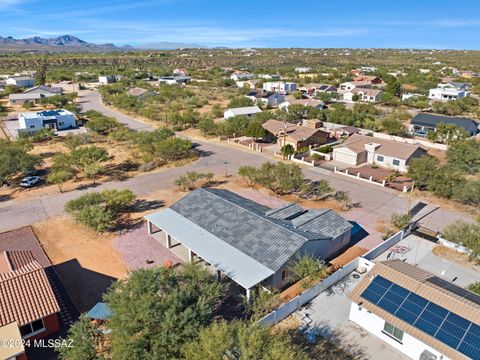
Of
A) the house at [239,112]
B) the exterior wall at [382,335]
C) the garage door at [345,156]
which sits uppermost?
the house at [239,112]

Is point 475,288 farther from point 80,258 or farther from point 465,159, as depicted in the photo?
point 465,159

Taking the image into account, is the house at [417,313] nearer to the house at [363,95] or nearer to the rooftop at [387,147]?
the rooftop at [387,147]

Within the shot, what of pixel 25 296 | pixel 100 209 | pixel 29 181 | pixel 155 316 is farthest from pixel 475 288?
pixel 29 181

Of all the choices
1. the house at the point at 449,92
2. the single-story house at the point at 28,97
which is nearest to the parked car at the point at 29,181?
the single-story house at the point at 28,97

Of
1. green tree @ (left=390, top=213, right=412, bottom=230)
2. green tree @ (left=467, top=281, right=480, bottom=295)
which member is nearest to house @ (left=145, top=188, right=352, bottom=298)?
green tree @ (left=390, top=213, right=412, bottom=230)

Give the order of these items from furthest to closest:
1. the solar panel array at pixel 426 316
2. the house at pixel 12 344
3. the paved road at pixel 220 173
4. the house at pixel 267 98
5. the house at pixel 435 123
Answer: the house at pixel 267 98 → the house at pixel 435 123 → the paved road at pixel 220 173 → the house at pixel 12 344 → the solar panel array at pixel 426 316
